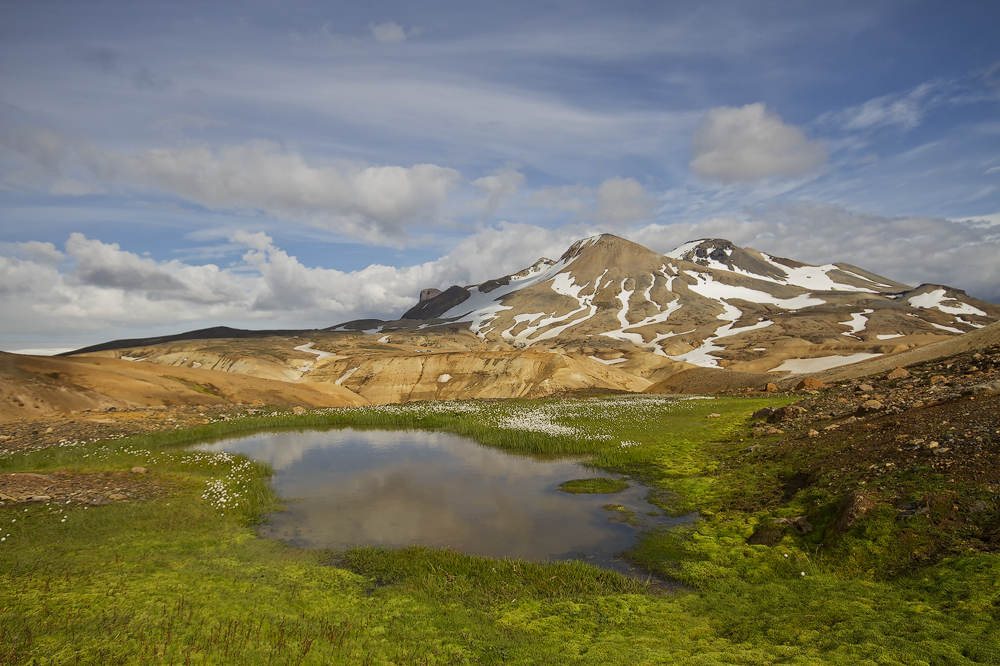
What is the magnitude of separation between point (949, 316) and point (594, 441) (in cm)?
22518

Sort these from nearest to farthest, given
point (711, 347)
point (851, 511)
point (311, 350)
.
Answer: point (851, 511) → point (311, 350) → point (711, 347)

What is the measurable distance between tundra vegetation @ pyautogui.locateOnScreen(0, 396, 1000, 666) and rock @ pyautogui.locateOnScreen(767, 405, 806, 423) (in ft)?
36.6

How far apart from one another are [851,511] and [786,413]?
18195 mm

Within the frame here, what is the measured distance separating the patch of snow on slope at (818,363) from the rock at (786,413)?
67415 mm

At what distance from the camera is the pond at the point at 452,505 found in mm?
15234

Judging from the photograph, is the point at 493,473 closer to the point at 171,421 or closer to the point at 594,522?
the point at 594,522

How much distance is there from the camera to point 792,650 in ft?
26.0

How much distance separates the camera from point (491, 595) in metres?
11.4

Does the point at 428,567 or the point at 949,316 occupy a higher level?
the point at 949,316

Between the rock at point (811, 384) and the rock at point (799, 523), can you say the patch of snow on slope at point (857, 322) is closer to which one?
the rock at point (811, 384)

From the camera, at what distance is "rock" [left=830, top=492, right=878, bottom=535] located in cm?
1192

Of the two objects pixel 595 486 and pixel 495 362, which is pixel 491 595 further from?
pixel 495 362

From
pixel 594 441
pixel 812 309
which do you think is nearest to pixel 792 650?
pixel 594 441

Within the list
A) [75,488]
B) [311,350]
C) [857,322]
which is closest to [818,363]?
[857,322]
